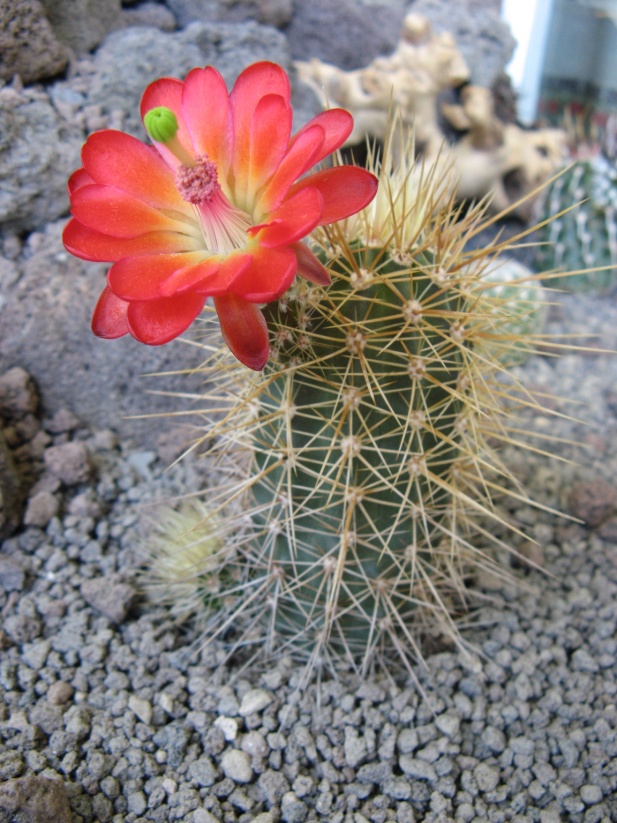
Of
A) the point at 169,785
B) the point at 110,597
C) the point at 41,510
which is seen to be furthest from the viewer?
the point at 41,510

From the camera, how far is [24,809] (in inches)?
30.9

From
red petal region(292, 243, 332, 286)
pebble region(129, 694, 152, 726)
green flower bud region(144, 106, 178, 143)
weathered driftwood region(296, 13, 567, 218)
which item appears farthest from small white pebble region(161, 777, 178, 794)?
weathered driftwood region(296, 13, 567, 218)

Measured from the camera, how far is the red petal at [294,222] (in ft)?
2.28

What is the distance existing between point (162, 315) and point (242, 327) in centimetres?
8

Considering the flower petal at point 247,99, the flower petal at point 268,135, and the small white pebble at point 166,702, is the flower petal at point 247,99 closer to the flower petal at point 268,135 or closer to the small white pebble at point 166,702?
the flower petal at point 268,135

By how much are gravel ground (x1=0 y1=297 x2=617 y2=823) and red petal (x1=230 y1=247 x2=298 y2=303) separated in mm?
593

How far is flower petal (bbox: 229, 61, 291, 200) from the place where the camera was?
0.81m

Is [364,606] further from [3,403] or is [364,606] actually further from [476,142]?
[476,142]

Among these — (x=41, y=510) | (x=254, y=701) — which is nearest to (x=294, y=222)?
(x=254, y=701)

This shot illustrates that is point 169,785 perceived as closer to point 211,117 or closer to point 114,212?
point 114,212

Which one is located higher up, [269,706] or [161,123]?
[161,123]

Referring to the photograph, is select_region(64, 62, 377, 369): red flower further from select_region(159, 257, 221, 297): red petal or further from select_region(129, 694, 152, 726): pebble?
select_region(129, 694, 152, 726): pebble

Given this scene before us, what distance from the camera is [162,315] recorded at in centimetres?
73

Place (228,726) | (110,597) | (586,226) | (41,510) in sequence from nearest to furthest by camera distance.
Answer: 1. (228,726)
2. (110,597)
3. (41,510)
4. (586,226)
